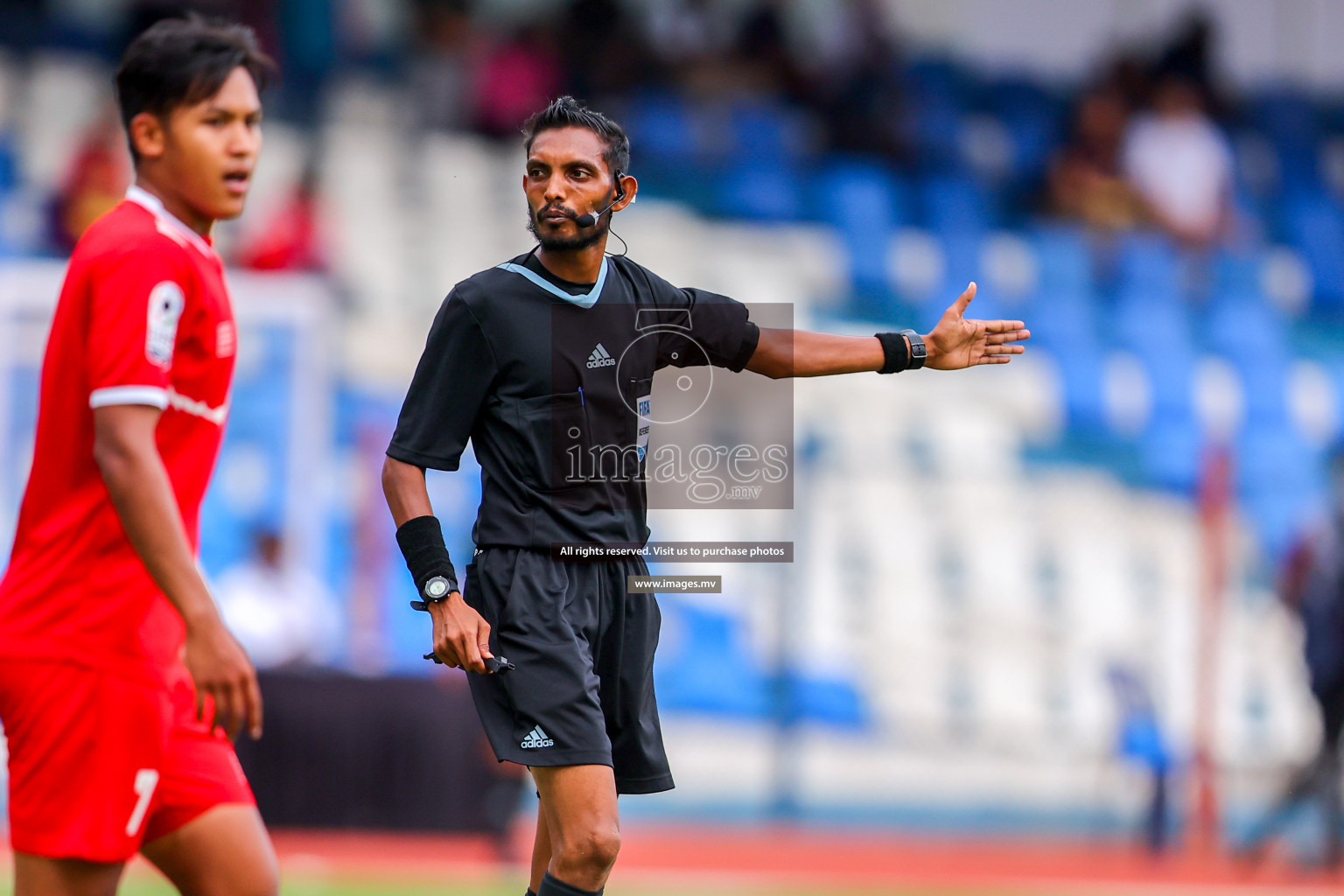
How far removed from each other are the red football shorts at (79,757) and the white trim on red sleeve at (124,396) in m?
0.55

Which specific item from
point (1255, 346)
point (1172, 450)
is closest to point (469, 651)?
point (1172, 450)

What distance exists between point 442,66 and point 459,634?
1188 centimetres

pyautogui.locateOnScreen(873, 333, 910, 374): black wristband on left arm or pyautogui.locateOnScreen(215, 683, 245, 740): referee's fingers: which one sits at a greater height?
pyautogui.locateOnScreen(873, 333, 910, 374): black wristband on left arm

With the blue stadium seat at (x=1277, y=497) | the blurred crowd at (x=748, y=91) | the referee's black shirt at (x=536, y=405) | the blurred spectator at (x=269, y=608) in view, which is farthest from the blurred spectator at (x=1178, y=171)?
the referee's black shirt at (x=536, y=405)

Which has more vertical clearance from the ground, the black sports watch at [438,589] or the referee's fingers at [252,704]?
the black sports watch at [438,589]

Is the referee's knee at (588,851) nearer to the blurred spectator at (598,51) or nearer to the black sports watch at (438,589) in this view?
the black sports watch at (438,589)

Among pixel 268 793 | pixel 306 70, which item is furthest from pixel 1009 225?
pixel 268 793

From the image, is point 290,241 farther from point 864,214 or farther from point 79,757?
point 79,757

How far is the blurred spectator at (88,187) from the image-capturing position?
1238 cm

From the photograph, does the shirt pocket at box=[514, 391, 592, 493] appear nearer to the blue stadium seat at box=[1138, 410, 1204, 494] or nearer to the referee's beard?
the referee's beard

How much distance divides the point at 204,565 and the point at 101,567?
9075 mm

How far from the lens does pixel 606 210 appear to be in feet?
13.7

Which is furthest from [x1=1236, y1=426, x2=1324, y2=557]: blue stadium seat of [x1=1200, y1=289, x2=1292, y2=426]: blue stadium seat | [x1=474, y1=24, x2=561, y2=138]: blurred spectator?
[x1=474, y1=24, x2=561, y2=138]: blurred spectator

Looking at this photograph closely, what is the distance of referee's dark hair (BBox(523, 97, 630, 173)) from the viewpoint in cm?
418
